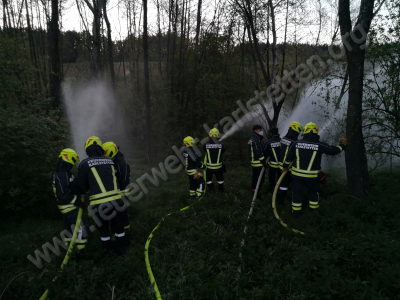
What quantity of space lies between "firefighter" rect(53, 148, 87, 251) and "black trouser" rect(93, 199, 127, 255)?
1.35 ft

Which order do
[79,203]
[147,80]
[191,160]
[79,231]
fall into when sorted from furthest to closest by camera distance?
[147,80] < [191,160] < [79,203] < [79,231]

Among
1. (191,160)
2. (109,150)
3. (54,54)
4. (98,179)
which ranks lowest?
(191,160)

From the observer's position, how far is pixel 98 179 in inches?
185

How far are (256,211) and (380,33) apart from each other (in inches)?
206

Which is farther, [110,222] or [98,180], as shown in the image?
[110,222]

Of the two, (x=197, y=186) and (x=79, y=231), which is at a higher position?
(x=79, y=231)

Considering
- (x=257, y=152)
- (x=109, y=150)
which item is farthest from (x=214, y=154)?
(x=109, y=150)

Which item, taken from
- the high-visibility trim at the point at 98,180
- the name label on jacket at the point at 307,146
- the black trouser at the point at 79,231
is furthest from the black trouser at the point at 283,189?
the black trouser at the point at 79,231

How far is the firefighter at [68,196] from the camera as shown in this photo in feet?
16.2

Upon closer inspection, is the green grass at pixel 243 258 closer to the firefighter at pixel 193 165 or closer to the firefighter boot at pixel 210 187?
the firefighter at pixel 193 165

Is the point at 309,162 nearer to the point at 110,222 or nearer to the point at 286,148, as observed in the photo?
the point at 286,148

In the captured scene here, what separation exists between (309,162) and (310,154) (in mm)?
180

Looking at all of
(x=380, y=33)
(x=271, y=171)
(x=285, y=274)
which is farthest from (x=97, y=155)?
(x=380, y=33)

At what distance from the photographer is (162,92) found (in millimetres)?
20062
